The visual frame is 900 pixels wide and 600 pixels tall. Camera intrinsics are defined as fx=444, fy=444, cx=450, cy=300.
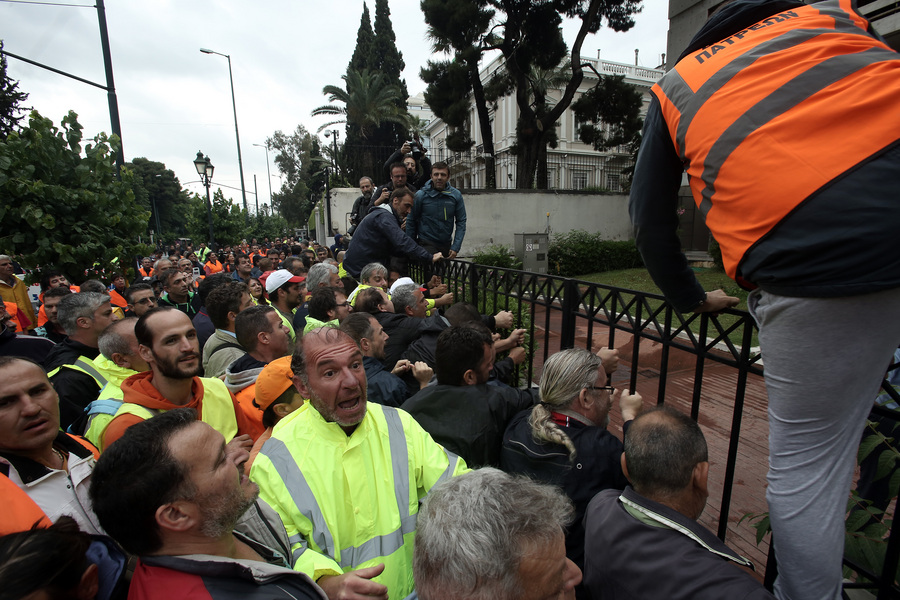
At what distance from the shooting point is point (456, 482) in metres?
1.25

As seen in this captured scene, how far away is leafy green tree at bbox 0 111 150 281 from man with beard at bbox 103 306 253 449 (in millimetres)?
4095

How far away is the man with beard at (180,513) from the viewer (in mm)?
1308

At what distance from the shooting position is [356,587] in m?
1.53

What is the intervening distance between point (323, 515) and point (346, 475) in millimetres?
173

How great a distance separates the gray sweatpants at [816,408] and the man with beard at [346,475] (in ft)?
4.02

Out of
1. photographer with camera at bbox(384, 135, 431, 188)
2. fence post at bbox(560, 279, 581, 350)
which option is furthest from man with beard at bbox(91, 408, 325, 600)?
photographer with camera at bbox(384, 135, 431, 188)

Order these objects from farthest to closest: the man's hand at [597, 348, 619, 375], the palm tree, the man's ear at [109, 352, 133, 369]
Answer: the palm tree, the man's ear at [109, 352, 133, 369], the man's hand at [597, 348, 619, 375]

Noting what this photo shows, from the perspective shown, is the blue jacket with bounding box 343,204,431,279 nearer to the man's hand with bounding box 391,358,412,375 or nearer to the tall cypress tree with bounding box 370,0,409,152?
the man's hand with bounding box 391,358,412,375

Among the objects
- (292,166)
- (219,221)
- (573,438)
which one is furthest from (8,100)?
(573,438)

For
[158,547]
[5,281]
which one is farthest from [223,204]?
[158,547]

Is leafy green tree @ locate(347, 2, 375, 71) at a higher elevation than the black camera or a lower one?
higher

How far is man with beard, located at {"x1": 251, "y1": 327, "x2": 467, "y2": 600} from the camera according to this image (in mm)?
1806

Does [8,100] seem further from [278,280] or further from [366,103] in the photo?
[278,280]

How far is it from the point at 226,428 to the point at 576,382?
218 cm
